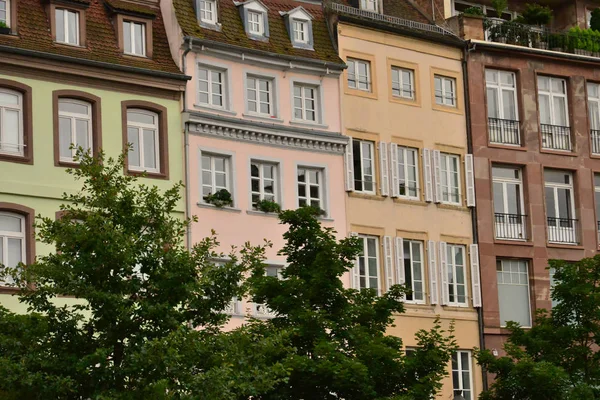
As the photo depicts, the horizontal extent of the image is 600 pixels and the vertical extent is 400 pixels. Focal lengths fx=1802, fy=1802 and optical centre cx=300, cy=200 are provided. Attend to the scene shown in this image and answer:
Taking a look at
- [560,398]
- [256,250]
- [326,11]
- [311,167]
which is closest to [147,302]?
[256,250]

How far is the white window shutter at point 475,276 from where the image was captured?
59812 millimetres

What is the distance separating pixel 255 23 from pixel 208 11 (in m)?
1.87

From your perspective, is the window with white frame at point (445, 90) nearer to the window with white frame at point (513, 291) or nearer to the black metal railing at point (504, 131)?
the black metal railing at point (504, 131)

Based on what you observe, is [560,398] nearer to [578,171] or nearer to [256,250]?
[256,250]

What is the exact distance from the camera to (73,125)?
5119cm

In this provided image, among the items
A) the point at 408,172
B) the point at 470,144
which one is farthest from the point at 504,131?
the point at 408,172

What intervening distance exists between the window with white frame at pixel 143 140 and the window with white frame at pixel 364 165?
7.84 meters

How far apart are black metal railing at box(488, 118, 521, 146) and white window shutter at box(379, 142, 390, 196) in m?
5.03

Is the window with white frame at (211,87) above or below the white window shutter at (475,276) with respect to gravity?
above

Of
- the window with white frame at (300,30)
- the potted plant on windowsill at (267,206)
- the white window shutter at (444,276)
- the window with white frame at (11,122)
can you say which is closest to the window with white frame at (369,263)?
the white window shutter at (444,276)

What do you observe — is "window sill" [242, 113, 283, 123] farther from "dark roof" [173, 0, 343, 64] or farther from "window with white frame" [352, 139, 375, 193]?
"window with white frame" [352, 139, 375, 193]

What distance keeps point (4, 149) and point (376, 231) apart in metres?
13.5

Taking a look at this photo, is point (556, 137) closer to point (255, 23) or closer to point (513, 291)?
point (513, 291)

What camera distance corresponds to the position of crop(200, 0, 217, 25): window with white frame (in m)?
55.2
